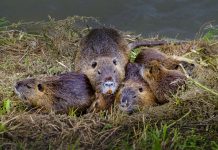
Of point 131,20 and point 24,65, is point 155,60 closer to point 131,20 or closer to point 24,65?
point 24,65

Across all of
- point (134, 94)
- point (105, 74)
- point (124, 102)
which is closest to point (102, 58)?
point (105, 74)

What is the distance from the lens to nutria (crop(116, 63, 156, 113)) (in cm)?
606

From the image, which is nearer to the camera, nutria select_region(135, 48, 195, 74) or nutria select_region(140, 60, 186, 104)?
nutria select_region(140, 60, 186, 104)

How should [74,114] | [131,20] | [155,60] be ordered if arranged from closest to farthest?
[74,114] < [155,60] < [131,20]

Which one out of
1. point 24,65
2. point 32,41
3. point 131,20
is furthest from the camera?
point 131,20

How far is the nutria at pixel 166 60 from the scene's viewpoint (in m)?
6.72

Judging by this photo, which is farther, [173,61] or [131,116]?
[173,61]

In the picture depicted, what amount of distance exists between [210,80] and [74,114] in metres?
1.28

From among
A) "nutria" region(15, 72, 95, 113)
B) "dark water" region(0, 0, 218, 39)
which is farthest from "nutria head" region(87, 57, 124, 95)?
"dark water" region(0, 0, 218, 39)

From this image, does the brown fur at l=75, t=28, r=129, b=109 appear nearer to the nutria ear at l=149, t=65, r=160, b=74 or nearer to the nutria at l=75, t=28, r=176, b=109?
the nutria at l=75, t=28, r=176, b=109

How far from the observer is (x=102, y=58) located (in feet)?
22.5

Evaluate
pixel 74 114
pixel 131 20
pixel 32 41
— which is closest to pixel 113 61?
pixel 74 114

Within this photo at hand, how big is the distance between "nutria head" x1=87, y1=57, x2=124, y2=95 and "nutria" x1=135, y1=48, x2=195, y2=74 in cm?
24

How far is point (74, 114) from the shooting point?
6.09 m
